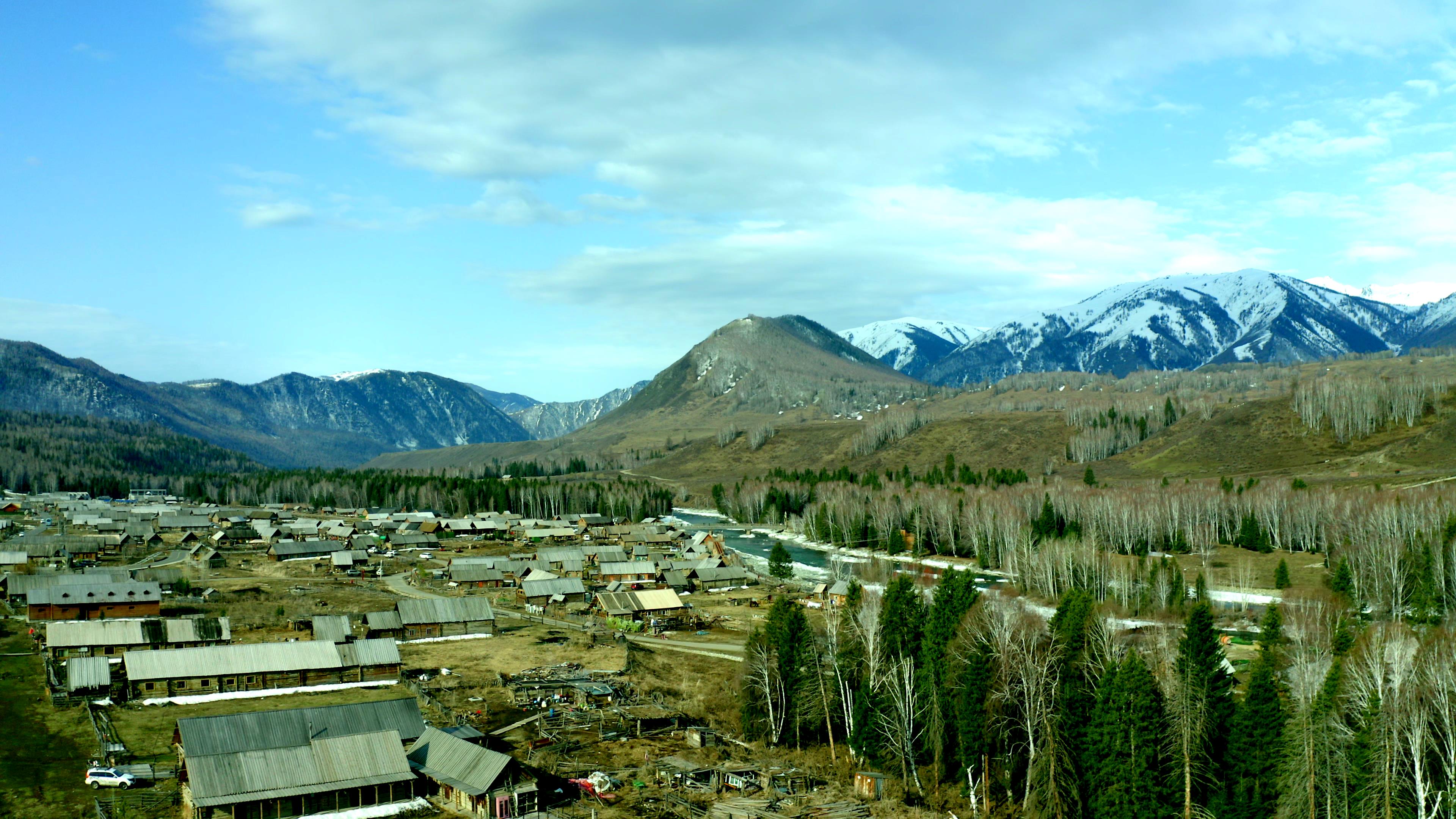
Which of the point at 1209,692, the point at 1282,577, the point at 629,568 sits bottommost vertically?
the point at 1282,577

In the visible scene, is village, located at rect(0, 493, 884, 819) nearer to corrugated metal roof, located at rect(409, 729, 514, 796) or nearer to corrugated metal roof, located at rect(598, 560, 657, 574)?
corrugated metal roof, located at rect(409, 729, 514, 796)

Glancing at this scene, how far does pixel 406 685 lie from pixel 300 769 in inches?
751

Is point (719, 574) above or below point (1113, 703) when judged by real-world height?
below

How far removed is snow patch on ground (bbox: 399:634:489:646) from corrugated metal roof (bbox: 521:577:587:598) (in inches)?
650

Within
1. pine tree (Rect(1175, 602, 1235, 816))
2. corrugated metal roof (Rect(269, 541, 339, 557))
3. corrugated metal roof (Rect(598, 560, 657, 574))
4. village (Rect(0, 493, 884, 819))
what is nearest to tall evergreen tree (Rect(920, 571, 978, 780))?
village (Rect(0, 493, 884, 819))

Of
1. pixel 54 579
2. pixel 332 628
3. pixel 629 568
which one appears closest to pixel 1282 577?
pixel 629 568

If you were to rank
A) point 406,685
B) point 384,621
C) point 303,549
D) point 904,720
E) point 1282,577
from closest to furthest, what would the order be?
point 904,720 → point 406,685 → point 384,621 → point 1282,577 → point 303,549

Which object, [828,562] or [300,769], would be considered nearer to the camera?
[300,769]

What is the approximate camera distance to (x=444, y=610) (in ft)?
262

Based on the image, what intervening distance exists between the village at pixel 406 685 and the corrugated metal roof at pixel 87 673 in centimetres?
14

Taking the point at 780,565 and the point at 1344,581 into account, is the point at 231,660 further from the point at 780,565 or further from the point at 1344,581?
the point at 1344,581

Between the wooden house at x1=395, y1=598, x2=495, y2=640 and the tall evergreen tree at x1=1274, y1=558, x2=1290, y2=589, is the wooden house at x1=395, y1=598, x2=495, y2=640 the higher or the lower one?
the higher one

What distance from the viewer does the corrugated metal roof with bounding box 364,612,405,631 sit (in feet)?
249

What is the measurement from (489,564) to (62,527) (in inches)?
2848
